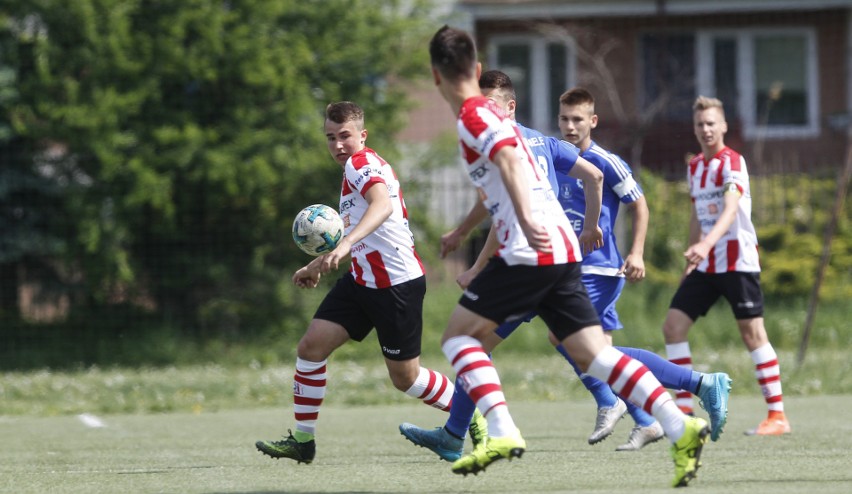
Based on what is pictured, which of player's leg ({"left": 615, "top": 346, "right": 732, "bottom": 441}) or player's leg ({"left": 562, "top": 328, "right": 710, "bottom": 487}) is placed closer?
player's leg ({"left": 562, "top": 328, "right": 710, "bottom": 487})

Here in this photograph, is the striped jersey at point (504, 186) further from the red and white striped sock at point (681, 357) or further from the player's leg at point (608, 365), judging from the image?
the red and white striped sock at point (681, 357)

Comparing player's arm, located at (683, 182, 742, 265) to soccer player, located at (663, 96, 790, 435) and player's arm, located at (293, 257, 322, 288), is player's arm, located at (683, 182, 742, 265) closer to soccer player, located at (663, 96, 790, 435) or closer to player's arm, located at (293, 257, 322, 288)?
soccer player, located at (663, 96, 790, 435)

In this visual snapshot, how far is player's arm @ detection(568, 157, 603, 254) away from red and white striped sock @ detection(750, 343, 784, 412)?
1959 mm

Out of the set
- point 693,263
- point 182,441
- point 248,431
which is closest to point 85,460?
point 182,441

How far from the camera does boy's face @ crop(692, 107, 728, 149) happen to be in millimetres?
8164

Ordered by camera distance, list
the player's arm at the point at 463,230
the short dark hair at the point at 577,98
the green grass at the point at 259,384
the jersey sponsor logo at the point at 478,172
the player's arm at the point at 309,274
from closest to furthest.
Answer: the jersey sponsor logo at the point at 478,172 < the player's arm at the point at 309,274 < the player's arm at the point at 463,230 < the short dark hair at the point at 577,98 < the green grass at the point at 259,384

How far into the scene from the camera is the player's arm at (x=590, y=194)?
6.88 metres

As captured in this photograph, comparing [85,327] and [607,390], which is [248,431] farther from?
[85,327]

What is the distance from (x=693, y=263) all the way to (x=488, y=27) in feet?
48.7

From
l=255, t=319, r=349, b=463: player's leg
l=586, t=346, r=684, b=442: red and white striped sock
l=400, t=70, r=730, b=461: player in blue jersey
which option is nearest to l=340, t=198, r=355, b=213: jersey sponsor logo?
l=255, t=319, r=349, b=463: player's leg

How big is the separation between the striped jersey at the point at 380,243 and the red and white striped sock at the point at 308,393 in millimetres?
562

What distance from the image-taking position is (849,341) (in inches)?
579

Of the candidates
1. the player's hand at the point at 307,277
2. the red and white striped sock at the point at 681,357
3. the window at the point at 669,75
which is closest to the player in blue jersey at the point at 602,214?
the red and white striped sock at the point at 681,357

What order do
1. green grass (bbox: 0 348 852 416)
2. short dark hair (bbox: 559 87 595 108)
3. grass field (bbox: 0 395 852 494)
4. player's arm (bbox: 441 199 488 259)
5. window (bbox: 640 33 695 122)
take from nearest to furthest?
grass field (bbox: 0 395 852 494) → player's arm (bbox: 441 199 488 259) → short dark hair (bbox: 559 87 595 108) → green grass (bbox: 0 348 852 416) → window (bbox: 640 33 695 122)
